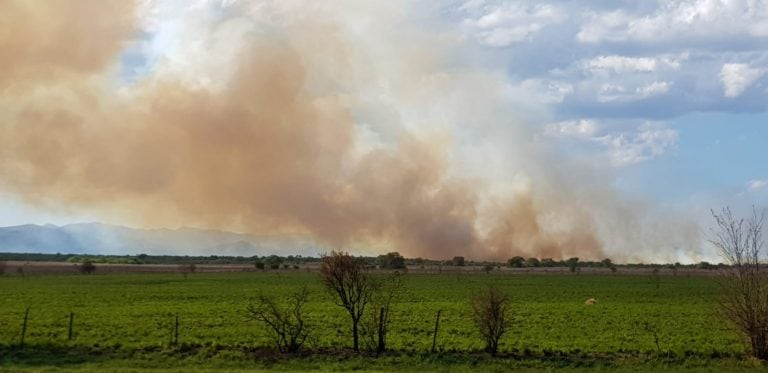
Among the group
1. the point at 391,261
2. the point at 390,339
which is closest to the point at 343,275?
the point at 390,339

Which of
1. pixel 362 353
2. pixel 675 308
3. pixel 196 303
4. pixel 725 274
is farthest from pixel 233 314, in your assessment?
pixel 675 308

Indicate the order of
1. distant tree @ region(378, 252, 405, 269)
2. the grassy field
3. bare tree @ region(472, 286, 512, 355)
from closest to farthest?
the grassy field, bare tree @ region(472, 286, 512, 355), distant tree @ region(378, 252, 405, 269)

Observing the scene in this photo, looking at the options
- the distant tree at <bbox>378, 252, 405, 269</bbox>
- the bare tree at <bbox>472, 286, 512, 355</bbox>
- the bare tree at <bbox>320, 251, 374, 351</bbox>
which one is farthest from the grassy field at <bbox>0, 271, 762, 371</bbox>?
the distant tree at <bbox>378, 252, 405, 269</bbox>

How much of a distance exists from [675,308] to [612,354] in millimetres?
32218

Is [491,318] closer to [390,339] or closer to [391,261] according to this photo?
[390,339]

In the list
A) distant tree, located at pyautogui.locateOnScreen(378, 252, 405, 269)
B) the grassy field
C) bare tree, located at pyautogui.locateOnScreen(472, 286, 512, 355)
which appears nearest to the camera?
the grassy field

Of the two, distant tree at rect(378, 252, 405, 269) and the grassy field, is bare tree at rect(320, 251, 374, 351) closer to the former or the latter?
the grassy field

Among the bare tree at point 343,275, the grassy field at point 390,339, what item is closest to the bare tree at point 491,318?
the grassy field at point 390,339

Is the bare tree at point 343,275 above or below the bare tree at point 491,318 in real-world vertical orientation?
above

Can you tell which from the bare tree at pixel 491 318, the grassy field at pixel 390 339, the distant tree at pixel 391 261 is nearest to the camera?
the grassy field at pixel 390 339

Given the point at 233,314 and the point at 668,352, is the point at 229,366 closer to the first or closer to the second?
the point at 668,352

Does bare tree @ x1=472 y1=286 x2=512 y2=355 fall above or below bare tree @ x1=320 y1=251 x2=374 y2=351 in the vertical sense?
below

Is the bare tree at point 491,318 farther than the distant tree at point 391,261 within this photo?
No

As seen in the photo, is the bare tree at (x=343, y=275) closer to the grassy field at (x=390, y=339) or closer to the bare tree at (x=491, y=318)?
the grassy field at (x=390, y=339)
